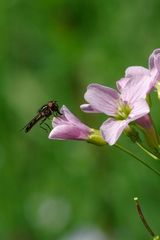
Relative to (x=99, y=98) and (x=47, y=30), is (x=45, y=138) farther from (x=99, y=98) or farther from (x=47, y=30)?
(x=99, y=98)

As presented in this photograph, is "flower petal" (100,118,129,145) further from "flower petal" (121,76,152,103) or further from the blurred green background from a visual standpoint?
the blurred green background

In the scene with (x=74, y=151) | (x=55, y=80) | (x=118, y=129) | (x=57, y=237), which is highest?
(x=118, y=129)

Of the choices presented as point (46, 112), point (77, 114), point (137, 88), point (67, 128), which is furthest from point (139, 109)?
point (77, 114)

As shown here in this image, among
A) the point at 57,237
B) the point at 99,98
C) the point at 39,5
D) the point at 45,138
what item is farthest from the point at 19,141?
the point at 99,98

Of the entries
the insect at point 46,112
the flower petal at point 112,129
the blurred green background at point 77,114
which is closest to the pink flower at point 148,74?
the flower petal at point 112,129

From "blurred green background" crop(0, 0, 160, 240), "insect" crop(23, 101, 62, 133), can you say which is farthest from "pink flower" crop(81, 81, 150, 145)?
"blurred green background" crop(0, 0, 160, 240)

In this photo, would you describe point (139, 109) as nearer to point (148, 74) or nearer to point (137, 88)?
point (137, 88)
